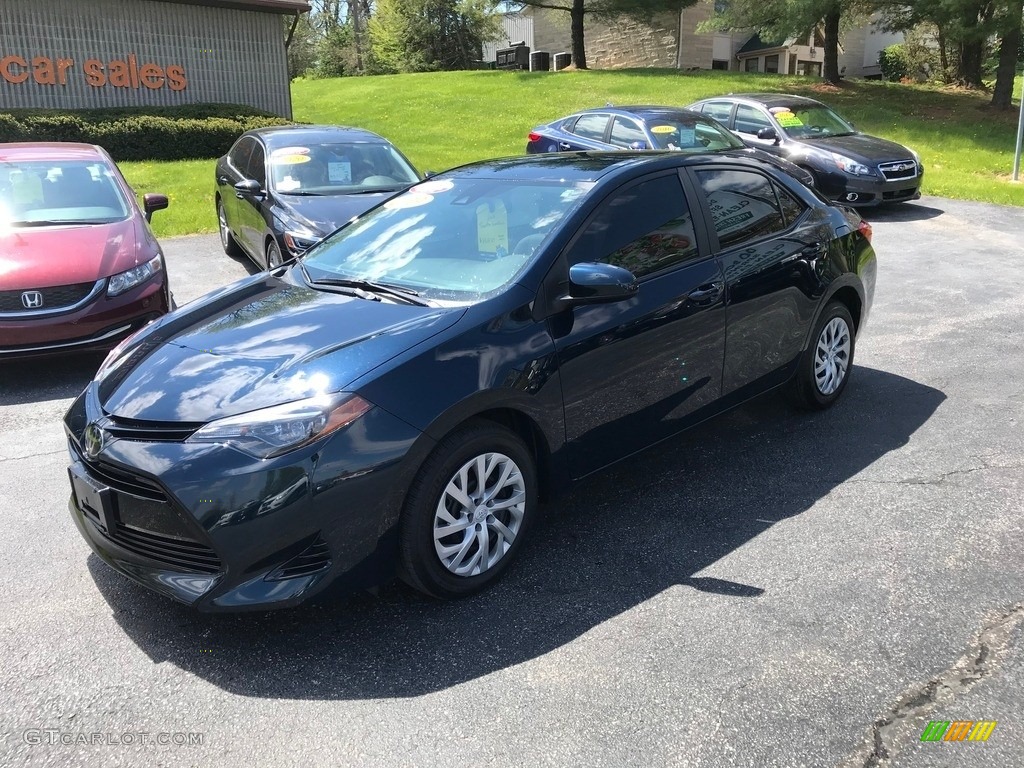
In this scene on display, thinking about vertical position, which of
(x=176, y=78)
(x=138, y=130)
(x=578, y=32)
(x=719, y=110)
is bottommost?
(x=719, y=110)

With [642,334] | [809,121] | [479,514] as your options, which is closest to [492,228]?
[642,334]

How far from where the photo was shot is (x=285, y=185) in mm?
8258

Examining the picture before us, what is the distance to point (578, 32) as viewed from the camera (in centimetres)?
3150

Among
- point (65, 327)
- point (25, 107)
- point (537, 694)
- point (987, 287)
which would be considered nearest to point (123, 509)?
point (537, 694)

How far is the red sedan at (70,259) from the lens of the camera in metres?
5.72

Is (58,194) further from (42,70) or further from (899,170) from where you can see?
(42,70)

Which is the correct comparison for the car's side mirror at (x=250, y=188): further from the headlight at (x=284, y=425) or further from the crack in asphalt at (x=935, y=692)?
the crack in asphalt at (x=935, y=692)

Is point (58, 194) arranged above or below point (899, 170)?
above

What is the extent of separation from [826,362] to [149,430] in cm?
388

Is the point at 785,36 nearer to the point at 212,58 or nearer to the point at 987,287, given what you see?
the point at 212,58

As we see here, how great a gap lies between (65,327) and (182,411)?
335 cm

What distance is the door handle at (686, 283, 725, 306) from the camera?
407cm

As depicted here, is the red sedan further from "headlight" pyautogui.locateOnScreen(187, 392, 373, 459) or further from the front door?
the front door

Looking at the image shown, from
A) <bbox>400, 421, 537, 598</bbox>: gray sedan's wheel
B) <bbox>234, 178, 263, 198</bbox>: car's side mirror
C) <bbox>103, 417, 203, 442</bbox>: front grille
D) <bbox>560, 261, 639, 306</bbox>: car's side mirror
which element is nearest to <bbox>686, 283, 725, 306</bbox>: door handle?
<bbox>560, 261, 639, 306</bbox>: car's side mirror
